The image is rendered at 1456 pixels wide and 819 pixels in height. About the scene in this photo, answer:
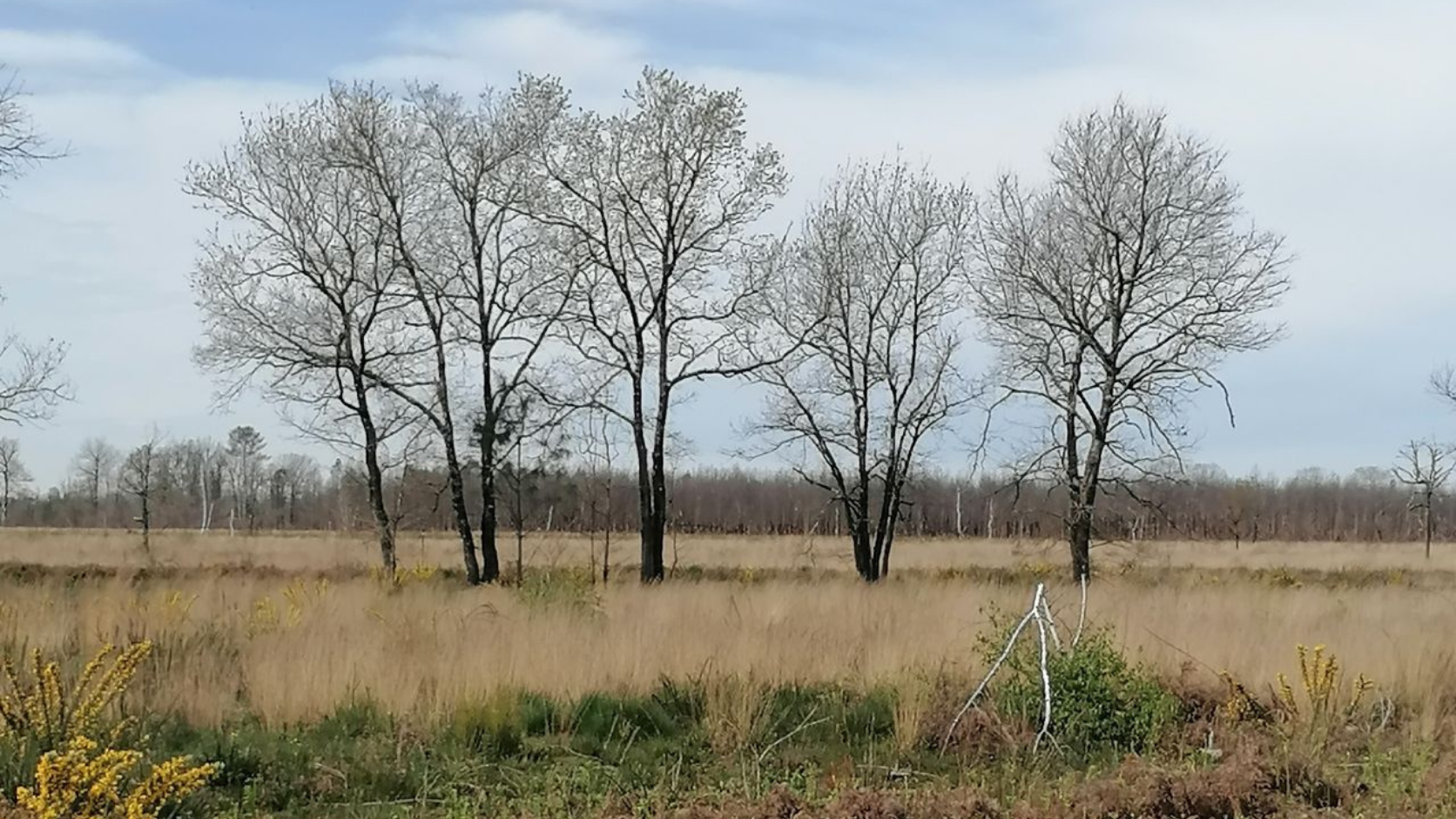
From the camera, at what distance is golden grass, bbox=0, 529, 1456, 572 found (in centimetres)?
3039

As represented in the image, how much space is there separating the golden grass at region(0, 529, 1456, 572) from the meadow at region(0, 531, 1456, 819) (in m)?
11.5

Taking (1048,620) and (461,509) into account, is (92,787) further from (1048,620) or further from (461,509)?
(461,509)

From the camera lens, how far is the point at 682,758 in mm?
7879

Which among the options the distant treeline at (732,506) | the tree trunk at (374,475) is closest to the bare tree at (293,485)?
the distant treeline at (732,506)

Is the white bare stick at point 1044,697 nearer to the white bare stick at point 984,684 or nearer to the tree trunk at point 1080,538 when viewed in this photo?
the white bare stick at point 984,684

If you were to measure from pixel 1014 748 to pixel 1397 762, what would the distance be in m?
2.24

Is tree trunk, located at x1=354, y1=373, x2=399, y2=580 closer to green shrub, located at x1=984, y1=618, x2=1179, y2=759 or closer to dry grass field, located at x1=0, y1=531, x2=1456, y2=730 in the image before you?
dry grass field, located at x1=0, y1=531, x2=1456, y2=730

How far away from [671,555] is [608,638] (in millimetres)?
26693

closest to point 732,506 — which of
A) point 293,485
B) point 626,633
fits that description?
point 293,485

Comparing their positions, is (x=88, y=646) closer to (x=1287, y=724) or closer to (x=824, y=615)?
(x=824, y=615)

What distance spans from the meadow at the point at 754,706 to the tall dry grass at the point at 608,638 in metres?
0.05

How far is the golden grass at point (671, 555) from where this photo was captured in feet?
99.7

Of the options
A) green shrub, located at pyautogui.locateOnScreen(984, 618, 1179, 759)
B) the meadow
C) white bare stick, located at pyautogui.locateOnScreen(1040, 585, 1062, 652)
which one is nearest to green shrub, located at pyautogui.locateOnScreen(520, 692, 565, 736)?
the meadow

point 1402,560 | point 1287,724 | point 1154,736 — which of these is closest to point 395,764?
point 1154,736
